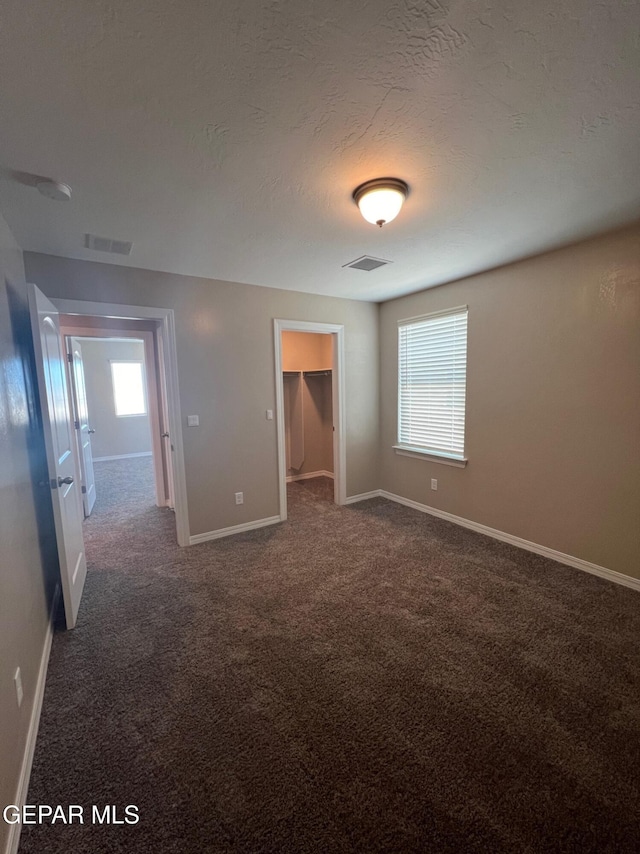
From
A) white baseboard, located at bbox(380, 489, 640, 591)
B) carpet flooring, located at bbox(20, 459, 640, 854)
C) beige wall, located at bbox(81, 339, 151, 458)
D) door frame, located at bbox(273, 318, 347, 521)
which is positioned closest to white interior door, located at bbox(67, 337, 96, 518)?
carpet flooring, located at bbox(20, 459, 640, 854)

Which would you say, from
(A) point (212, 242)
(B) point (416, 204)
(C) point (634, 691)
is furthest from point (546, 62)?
(C) point (634, 691)

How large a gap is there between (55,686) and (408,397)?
393cm

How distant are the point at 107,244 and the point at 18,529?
1.96 m

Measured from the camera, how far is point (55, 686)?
72.2 inches

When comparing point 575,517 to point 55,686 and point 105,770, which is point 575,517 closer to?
point 105,770

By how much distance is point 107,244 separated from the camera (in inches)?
98.2

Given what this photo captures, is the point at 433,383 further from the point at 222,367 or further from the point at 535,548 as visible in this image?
the point at 222,367

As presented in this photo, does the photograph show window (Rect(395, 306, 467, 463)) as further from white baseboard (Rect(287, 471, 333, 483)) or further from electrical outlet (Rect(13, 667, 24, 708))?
electrical outlet (Rect(13, 667, 24, 708))

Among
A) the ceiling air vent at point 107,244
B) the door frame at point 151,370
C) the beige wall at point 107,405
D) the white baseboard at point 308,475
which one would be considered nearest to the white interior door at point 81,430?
the door frame at point 151,370

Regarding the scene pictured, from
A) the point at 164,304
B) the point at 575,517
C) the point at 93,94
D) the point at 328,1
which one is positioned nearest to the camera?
the point at 328,1

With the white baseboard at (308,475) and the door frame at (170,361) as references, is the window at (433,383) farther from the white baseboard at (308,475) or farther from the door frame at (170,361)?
the door frame at (170,361)

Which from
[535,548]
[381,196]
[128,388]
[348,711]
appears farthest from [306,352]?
[348,711]

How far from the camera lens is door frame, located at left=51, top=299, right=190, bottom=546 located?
9.48 ft

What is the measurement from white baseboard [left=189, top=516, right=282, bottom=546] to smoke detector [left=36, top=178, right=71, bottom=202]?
2807mm
